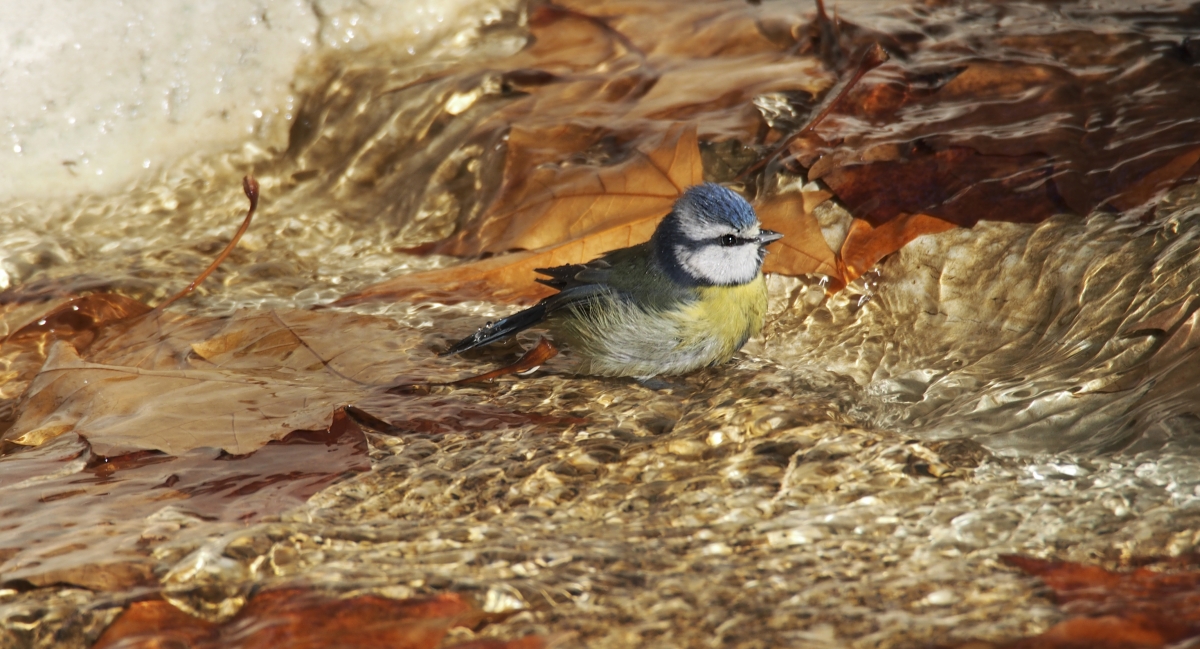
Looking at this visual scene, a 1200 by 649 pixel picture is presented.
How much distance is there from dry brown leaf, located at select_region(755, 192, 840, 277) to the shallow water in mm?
110

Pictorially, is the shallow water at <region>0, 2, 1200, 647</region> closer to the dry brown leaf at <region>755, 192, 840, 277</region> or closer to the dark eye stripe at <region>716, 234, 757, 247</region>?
the dry brown leaf at <region>755, 192, 840, 277</region>

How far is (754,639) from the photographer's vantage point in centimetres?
232

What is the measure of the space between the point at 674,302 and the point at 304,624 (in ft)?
6.23

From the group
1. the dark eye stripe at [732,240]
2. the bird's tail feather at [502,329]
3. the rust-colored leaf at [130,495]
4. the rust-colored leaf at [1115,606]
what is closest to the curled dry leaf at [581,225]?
the bird's tail feather at [502,329]

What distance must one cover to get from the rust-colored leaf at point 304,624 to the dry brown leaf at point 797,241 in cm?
236

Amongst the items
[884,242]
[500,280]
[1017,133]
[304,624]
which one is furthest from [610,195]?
[304,624]

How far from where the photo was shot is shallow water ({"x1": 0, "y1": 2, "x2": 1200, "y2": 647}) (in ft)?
8.29

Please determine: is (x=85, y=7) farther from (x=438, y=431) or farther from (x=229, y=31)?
(x=438, y=431)

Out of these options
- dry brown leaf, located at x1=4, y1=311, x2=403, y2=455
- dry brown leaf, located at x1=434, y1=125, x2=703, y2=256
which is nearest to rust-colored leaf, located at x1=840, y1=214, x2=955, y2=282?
dry brown leaf, located at x1=434, y1=125, x2=703, y2=256

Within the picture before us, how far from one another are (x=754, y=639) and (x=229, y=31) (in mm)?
5355

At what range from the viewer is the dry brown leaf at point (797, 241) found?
14.3 ft

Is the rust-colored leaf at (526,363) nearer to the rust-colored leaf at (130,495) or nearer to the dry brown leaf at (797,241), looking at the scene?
the rust-colored leaf at (130,495)

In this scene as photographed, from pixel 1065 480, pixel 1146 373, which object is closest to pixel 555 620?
pixel 1065 480

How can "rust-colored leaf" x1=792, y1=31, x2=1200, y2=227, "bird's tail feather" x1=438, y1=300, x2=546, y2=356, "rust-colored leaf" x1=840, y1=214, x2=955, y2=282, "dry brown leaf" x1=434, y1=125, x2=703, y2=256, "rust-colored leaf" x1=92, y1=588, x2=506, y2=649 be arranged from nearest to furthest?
1. "rust-colored leaf" x1=92, y1=588, x2=506, y2=649
2. "bird's tail feather" x1=438, y1=300, x2=546, y2=356
3. "rust-colored leaf" x1=792, y1=31, x2=1200, y2=227
4. "rust-colored leaf" x1=840, y1=214, x2=955, y2=282
5. "dry brown leaf" x1=434, y1=125, x2=703, y2=256
